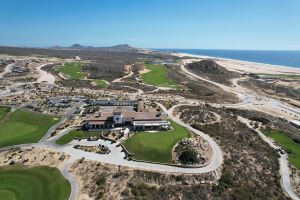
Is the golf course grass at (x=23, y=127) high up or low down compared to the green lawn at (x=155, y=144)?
down

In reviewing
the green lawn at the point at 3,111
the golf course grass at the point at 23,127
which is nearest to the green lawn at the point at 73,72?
the green lawn at the point at 3,111

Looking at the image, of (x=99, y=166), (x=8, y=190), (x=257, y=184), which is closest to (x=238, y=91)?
(x=257, y=184)

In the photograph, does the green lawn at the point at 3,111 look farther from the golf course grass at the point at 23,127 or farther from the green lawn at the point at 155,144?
the green lawn at the point at 155,144

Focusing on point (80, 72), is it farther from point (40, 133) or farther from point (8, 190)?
point (8, 190)

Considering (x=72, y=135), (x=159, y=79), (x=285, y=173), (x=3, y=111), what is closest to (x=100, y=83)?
(x=159, y=79)

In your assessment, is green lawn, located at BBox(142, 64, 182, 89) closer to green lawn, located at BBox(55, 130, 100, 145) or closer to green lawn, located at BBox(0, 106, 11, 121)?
green lawn, located at BBox(0, 106, 11, 121)

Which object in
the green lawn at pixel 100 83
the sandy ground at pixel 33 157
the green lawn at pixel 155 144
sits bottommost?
the sandy ground at pixel 33 157

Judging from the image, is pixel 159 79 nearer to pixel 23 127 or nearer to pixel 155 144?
pixel 23 127
